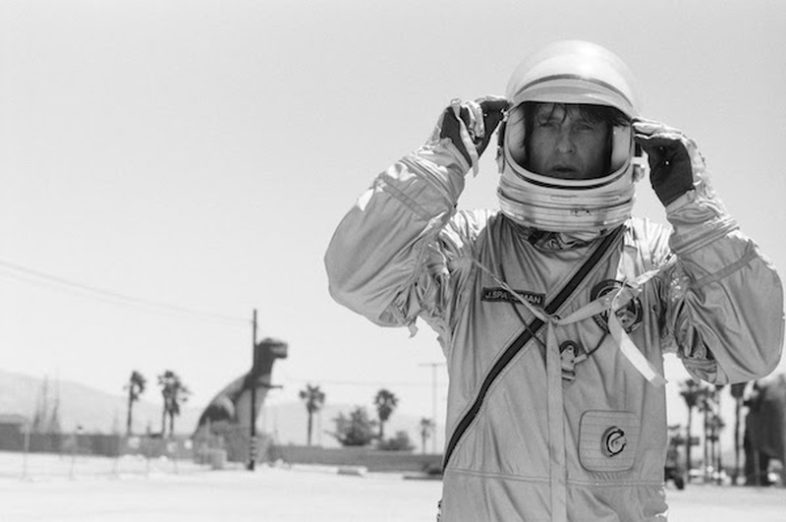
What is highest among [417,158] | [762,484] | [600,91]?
[600,91]

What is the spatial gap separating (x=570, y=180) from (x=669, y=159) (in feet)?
0.84

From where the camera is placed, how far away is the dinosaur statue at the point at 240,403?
48844mm

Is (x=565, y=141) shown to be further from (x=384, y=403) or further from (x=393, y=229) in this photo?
(x=384, y=403)

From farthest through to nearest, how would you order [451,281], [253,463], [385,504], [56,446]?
1. [56,446]
2. [253,463]
3. [385,504]
4. [451,281]

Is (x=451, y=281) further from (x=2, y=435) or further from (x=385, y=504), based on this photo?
(x=2, y=435)

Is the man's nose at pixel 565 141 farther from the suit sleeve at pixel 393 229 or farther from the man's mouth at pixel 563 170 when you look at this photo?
the suit sleeve at pixel 393 229

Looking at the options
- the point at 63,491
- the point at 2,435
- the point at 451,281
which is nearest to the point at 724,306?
the point at 451,281

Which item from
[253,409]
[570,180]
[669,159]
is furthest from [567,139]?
[253,409]

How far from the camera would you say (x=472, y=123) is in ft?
8.89

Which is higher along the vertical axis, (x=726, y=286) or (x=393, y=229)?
(x=393, y=229)

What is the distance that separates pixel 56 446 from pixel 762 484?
37.1 meters

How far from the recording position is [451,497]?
272cm

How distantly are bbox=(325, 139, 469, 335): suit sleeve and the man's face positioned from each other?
1.03ft

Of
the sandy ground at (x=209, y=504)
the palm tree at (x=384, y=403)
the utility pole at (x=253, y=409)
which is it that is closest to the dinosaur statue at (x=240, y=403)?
the utility pole at (x=253, y=409)
